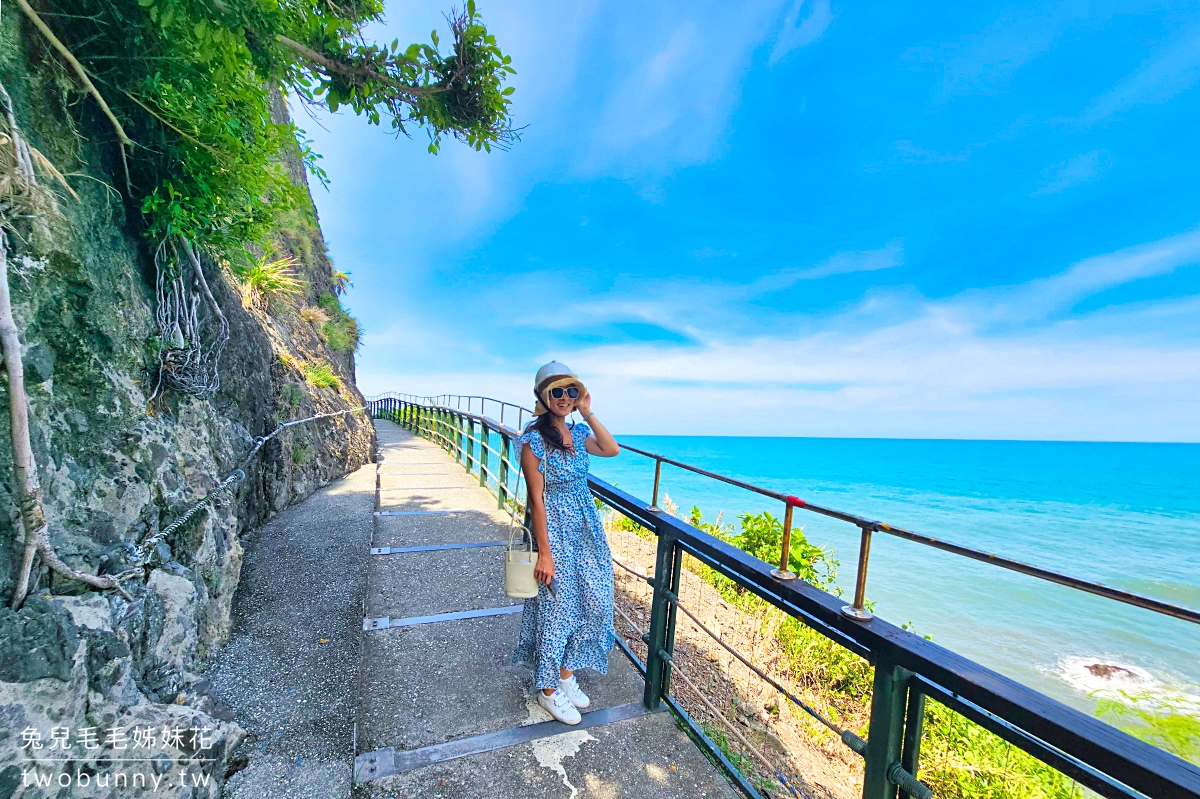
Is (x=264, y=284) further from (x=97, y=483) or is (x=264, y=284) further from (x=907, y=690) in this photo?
(x=907, y=690)

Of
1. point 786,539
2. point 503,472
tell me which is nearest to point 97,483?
point 786,539

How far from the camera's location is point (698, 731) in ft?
7.28

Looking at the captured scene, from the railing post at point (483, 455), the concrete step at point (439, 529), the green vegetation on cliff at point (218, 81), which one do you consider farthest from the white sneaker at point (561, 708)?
the railing post at point (483, 455)

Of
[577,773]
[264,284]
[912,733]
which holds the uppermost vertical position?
[264,284]

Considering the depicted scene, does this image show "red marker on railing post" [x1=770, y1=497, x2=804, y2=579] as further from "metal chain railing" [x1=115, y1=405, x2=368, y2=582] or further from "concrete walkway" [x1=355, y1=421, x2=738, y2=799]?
"metal chain railing" [x1=115, y1=405, x2=368, y2=582]

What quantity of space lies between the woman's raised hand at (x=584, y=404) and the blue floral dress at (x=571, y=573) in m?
0.07

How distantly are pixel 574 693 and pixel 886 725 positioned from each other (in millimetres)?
1522

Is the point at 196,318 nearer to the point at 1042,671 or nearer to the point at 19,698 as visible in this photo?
the point at 19,698

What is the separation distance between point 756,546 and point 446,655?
501cm

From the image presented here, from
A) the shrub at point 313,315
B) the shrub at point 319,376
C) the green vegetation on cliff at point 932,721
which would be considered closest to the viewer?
the green vegetation on cliff at point 932,721

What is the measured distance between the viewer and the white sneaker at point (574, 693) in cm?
238

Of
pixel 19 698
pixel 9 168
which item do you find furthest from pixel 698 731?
pixel 9 168

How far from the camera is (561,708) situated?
7.43ft

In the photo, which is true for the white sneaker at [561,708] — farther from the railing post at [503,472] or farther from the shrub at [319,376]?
the shrub at [319,376]
